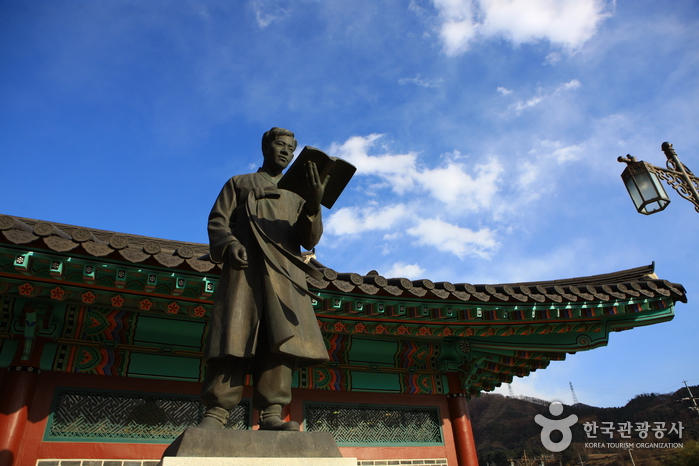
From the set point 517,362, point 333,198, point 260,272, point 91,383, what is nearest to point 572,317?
point 517,362

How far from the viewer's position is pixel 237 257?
244 cm

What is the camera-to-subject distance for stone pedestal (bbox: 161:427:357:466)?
193 centimetres

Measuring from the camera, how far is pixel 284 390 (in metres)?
A: 2.49

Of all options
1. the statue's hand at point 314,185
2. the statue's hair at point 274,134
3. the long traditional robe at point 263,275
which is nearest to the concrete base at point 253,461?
the long traditional robe at point 263,275

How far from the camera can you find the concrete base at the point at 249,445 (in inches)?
77.8

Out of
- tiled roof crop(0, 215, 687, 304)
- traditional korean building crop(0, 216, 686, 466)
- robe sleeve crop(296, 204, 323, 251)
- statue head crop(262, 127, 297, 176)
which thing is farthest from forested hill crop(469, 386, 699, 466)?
statue head crop(262, 127, 297, 176)

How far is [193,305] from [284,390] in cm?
232

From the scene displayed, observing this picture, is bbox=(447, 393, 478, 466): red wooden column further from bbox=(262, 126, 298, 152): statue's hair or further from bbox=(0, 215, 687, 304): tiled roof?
bbox=(262, 126, 298, 152): statue's hair

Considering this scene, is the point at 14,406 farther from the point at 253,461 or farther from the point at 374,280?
the point at 374,280

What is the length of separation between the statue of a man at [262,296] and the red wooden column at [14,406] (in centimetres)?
283

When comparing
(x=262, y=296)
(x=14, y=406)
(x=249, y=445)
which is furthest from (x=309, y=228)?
(x=14, y=406)

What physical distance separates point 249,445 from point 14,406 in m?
3.25

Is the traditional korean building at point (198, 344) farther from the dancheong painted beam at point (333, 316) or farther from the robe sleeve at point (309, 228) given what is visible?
the robe sleeve at point (309, 228)

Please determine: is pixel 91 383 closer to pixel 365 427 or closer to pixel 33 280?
pixel 33 280
